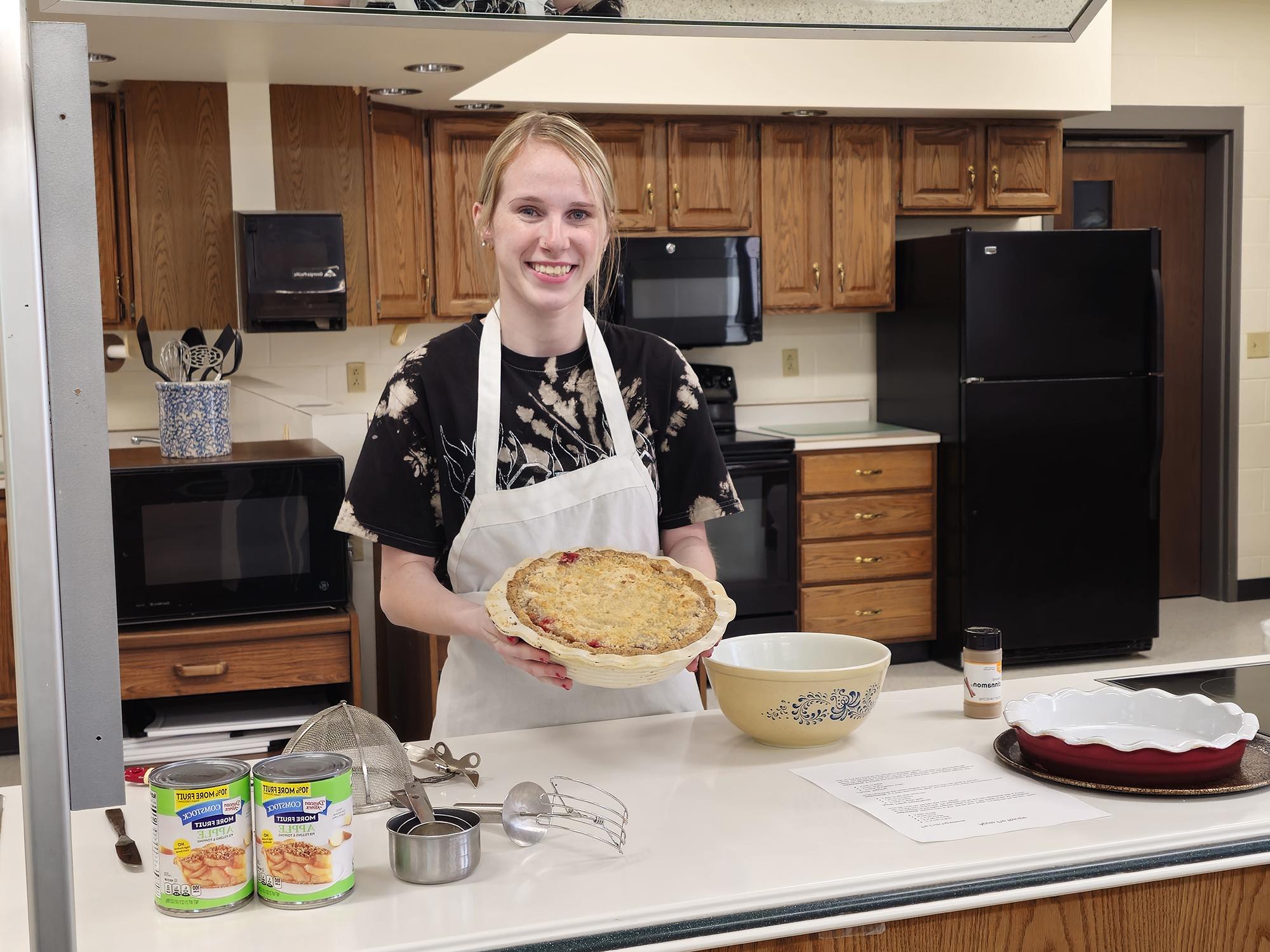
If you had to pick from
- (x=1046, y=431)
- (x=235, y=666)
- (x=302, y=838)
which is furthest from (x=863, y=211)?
(x=302, y=838)

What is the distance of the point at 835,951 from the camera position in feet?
3.65

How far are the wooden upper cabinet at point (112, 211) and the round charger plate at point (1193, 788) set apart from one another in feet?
10.3

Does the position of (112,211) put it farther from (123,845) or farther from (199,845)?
(199,845)

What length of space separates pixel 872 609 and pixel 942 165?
1739 mm

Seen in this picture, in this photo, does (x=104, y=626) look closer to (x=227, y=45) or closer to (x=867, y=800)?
(x=867, y=800)

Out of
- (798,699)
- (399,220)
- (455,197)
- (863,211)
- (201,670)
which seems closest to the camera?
(798,699)

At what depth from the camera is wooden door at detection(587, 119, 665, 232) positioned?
177 inches

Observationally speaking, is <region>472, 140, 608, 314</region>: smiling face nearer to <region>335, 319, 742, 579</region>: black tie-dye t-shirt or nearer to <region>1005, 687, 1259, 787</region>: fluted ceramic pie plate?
<region>335, 319, 742, 579</region>: black tie-dye t-shirt

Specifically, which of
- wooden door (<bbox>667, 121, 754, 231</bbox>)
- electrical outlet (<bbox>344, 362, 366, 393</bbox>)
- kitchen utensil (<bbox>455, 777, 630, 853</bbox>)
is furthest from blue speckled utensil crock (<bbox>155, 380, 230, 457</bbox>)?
kitchen utensil (<bbox>455, 777, 630, 853</bbox>)

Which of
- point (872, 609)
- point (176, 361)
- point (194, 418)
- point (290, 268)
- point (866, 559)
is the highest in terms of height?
point (290, 268)

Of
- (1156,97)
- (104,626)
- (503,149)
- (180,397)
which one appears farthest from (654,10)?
(1156,97)

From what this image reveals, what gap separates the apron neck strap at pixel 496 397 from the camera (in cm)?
176

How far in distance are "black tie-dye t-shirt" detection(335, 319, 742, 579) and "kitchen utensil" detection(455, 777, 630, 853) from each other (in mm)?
552

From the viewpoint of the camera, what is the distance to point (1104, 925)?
1188 millimetres
